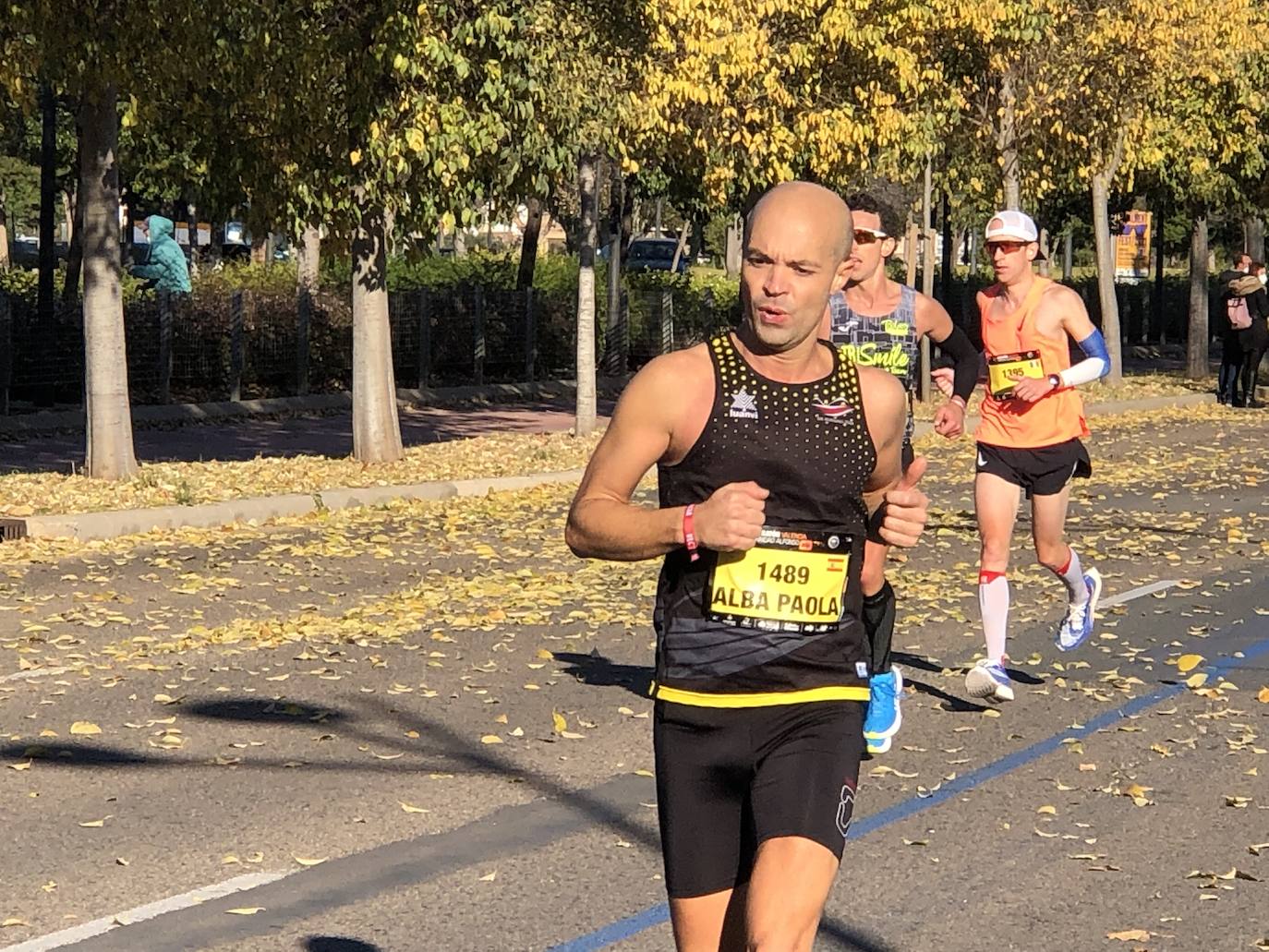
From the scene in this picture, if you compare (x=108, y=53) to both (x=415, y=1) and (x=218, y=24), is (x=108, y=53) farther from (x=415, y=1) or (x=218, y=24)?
(x=415, y=1)

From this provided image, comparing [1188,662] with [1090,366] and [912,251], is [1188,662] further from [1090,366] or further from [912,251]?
[912,251]

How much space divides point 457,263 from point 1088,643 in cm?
3279

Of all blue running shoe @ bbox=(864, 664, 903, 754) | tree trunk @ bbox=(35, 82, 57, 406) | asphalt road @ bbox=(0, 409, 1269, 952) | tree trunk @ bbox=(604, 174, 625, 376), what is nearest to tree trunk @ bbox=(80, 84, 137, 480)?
asphalt road @ bbox=(0, 409, 1269, 952)

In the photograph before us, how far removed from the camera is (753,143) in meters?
24.5

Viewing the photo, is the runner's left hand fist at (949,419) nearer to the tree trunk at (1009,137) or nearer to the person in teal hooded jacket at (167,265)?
the person in teal hooded jacket at (167,265)

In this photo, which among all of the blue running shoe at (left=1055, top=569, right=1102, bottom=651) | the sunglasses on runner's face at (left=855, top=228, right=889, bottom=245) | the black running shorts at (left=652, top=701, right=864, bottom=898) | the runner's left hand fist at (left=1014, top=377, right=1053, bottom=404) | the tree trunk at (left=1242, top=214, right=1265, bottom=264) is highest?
the tree trunk at (left=1242, top=214, right=1265, bottom=264)

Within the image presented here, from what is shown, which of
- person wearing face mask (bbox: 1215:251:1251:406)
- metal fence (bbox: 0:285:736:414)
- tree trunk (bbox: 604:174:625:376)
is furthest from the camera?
tree trunk (bbox: 604:174:625:376)

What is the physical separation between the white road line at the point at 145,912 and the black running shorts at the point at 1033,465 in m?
4.24

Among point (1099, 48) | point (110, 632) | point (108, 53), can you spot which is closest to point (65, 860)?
point (110, 632)

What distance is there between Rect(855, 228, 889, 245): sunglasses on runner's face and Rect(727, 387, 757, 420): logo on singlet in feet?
12.4

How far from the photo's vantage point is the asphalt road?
19.9 feet

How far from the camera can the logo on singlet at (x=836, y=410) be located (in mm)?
4227

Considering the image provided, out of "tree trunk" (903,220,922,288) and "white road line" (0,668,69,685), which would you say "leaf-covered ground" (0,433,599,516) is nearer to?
"white road line" (0,668,69,685)

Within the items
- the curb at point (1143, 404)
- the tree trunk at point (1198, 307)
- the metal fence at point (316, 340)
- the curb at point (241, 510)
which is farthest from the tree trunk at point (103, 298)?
the tree trunk at point (1198, 307)
